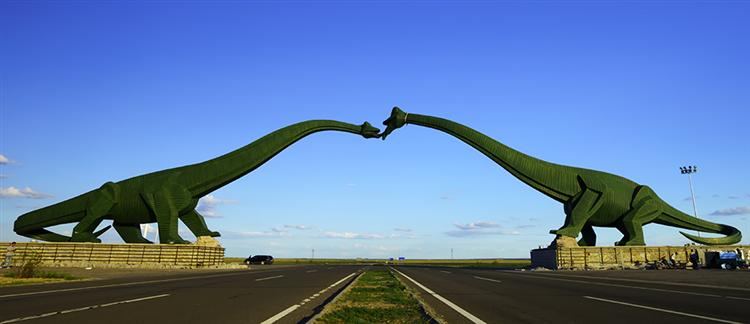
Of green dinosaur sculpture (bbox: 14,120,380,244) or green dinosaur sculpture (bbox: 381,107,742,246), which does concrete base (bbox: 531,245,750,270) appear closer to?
green dinosaur sculpture (bbox: 381,107,742,246)

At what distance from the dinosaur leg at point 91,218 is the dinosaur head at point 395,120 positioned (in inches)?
953

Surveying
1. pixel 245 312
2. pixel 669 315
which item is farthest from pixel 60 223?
pixel 669 315

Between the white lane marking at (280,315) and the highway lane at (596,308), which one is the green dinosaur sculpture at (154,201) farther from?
the white lane marking at (280,315)

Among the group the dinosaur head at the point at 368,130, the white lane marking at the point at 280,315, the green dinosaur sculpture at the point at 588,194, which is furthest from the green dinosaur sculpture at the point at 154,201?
the white lane marking at the point at 280,315

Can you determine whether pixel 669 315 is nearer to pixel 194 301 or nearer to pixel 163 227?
pixel 194 301

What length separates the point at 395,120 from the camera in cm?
4456

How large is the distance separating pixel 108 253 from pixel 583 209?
124 ft

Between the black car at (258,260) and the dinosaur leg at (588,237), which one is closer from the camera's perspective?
the dinosaur leg at (588,237)

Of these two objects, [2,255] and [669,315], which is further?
[2,255]

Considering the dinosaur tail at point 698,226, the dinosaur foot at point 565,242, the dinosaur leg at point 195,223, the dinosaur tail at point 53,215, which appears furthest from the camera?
the dinosaur tail at point 698,226

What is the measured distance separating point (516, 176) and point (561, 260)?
7735 mm

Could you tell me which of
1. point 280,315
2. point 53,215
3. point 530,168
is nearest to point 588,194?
point 530,168

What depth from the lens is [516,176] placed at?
1576 inches

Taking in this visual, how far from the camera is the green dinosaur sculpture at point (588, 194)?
127ft
